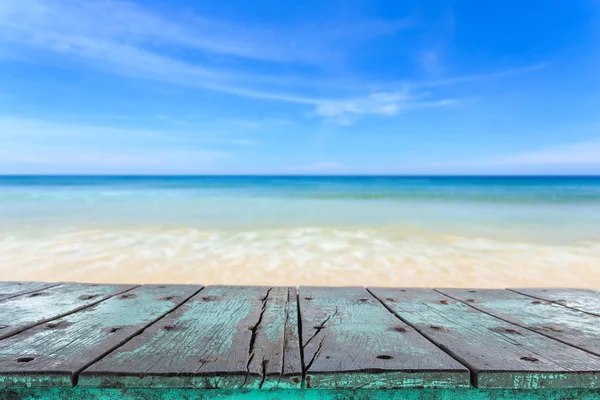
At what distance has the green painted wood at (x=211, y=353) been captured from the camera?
100cm

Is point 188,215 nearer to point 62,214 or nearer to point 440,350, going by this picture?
point 62,214

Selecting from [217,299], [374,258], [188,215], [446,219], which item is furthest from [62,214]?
[217,299]

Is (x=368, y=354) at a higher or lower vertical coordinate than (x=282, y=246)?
higher

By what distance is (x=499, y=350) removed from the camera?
118cm

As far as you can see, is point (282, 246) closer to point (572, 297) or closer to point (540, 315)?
point (572, 297)

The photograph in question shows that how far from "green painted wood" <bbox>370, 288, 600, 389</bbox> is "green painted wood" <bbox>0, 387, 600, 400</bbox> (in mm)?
81

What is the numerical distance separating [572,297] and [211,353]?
1776mm

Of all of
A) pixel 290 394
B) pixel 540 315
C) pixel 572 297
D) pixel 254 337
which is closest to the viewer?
pixel 290 394

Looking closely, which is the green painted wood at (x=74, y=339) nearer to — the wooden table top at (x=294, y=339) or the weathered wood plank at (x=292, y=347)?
the wooden table top at (x=294, y=339)

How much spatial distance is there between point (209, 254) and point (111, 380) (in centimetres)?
594

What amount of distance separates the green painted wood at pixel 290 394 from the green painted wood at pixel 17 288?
2.97ft

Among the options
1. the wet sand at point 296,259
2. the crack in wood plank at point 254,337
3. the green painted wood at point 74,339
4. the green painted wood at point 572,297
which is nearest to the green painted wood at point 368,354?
the crack in wood plank at point 254,337

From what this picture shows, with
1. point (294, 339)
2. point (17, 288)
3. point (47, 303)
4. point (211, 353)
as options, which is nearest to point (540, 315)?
Answer: point (294, 339)

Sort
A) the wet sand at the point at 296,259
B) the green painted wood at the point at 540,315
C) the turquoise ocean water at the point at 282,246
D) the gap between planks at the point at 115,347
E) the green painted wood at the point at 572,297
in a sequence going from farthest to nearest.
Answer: the turquoise ocean water at the point at 282,246 → the wet sand at the point at 296,259 → the green painted wood at the point at 572,297 → the green painted wood at the point at 540,315 → the gap between planks at the point at 115,347
